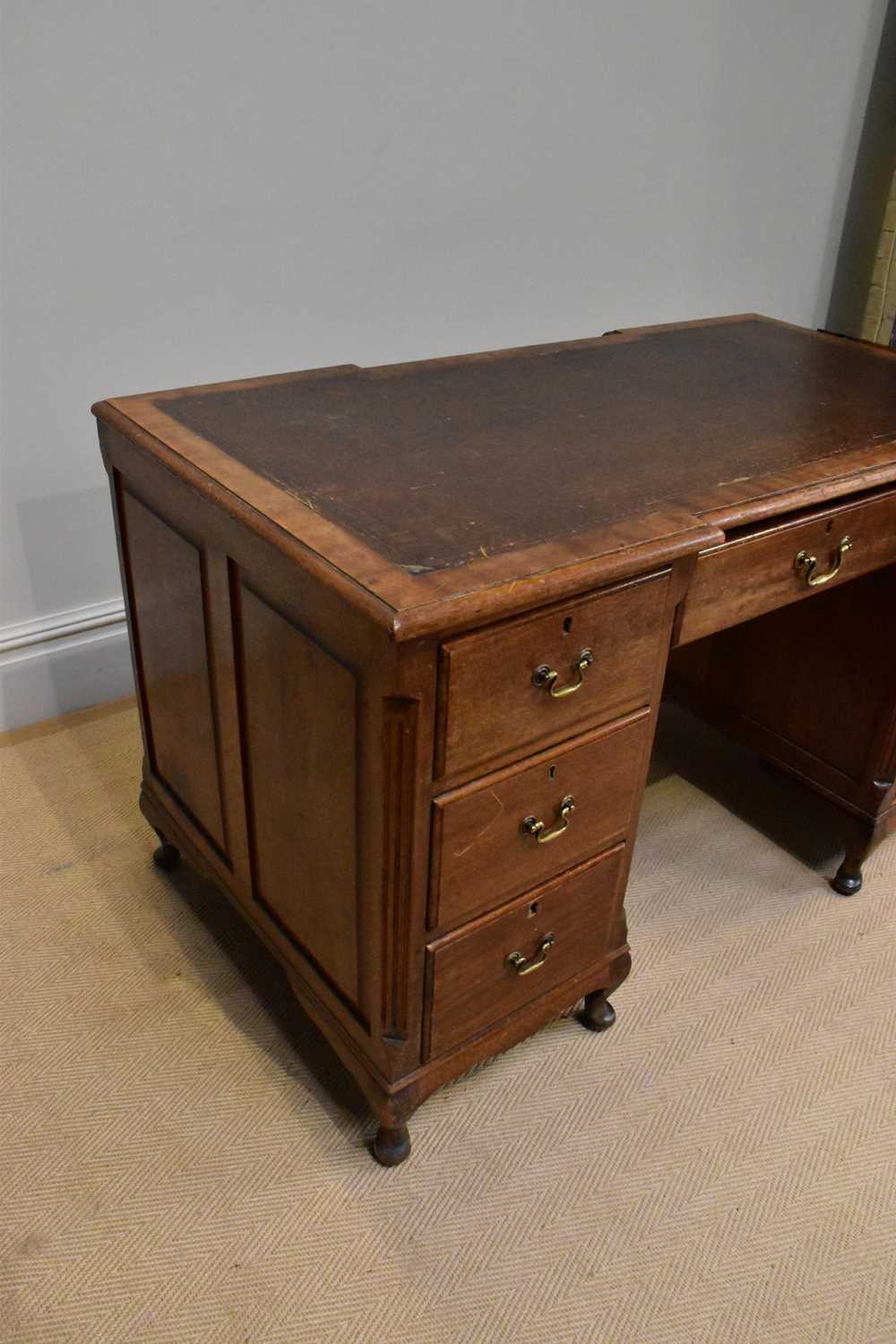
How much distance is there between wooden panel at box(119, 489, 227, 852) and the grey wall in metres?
0.63

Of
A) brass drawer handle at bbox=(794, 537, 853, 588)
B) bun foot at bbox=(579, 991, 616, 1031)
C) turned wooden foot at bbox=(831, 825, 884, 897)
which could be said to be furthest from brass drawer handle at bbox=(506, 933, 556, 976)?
turned wooden foot at bbox=(831, 825, 884, 897)

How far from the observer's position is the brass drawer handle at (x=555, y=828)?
126cm

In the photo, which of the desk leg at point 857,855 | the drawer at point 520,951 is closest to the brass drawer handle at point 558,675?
the drawer at point 520,951

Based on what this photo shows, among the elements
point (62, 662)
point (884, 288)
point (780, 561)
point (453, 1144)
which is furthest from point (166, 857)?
point (884, 288)

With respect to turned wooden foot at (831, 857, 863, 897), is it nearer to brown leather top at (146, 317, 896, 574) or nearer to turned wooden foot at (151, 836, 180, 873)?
brown leather top at (146, 317, 896, 574)

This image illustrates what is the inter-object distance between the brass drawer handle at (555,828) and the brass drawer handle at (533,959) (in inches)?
6.5

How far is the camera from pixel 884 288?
3.09 metres

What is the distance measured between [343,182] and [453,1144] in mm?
1796

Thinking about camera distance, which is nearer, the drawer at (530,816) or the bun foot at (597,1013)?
the drawer at (530,816)

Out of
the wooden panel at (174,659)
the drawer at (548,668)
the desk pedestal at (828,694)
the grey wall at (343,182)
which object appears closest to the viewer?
the drawer at (548,668)

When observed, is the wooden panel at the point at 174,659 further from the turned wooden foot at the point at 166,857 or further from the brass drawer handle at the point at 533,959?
the brass drawer handle at the point at 533,959

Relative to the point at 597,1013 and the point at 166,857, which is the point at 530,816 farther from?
the point at 166,857

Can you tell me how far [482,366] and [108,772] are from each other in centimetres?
107

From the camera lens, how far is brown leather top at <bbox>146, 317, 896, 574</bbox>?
1200 mm
